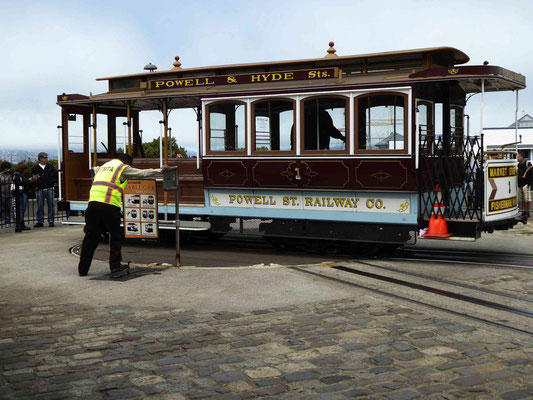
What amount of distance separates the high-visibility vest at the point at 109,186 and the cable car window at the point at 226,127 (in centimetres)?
297

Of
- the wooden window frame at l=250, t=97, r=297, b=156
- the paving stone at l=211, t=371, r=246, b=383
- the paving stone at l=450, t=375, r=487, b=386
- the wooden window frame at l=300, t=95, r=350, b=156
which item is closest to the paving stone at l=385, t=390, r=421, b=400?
the paving stone at l=450, t=375, r=487, b=386

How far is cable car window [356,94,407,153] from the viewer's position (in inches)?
428

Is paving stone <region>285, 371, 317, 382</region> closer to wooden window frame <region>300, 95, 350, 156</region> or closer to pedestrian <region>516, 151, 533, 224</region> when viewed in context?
wooden window frame <region>300, 95, 350, 156</region>

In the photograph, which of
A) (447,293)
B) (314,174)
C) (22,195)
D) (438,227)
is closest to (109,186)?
(314,174)

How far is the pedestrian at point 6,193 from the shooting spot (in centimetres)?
1691

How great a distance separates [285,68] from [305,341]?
7304 mm

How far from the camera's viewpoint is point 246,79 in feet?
40.9

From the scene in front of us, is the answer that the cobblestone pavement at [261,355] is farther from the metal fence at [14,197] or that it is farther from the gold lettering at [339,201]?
the metal fence at [14,197]

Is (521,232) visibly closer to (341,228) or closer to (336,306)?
(341,228)

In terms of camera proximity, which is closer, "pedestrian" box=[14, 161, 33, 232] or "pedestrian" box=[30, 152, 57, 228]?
"pedestrian" box=[14, 161, 33, 232]

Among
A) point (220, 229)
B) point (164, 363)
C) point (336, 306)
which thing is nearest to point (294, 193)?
point (220, 229)

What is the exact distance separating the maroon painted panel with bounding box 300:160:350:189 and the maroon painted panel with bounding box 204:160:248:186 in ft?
4.09

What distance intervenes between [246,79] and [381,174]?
3303 mm

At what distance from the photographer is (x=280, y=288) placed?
340 inches
